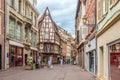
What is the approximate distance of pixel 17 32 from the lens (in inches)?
1716

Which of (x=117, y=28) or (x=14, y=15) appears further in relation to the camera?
(x=14, y=15)

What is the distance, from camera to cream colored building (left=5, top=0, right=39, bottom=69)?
3766 cm

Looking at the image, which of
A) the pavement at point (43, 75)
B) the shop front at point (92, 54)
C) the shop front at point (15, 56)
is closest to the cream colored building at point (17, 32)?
the shop front at point (15, 56)

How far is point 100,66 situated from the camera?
20.8m

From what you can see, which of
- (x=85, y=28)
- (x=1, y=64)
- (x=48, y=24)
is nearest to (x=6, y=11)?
(x=1, y=64)

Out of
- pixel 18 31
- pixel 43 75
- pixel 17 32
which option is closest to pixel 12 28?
pixel 17 32

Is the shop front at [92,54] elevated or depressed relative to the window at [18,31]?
depressed

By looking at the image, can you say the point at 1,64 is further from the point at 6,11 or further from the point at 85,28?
the point at 85,28

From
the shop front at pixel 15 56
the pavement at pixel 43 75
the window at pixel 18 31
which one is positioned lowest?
the pavement at pixel 43 75

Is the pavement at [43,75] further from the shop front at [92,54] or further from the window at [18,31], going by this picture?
the window at [18,31]

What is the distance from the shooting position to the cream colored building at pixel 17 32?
37.7m

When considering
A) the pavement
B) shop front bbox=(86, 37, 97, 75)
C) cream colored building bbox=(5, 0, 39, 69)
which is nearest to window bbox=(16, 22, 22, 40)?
cream colored building bbox=(5, 0, 39, 69)

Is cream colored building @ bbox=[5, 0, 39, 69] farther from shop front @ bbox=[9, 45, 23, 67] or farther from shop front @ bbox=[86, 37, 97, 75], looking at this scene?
shop front @ bbox=[86, 37, 97, 75]

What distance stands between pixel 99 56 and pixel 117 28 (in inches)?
335
